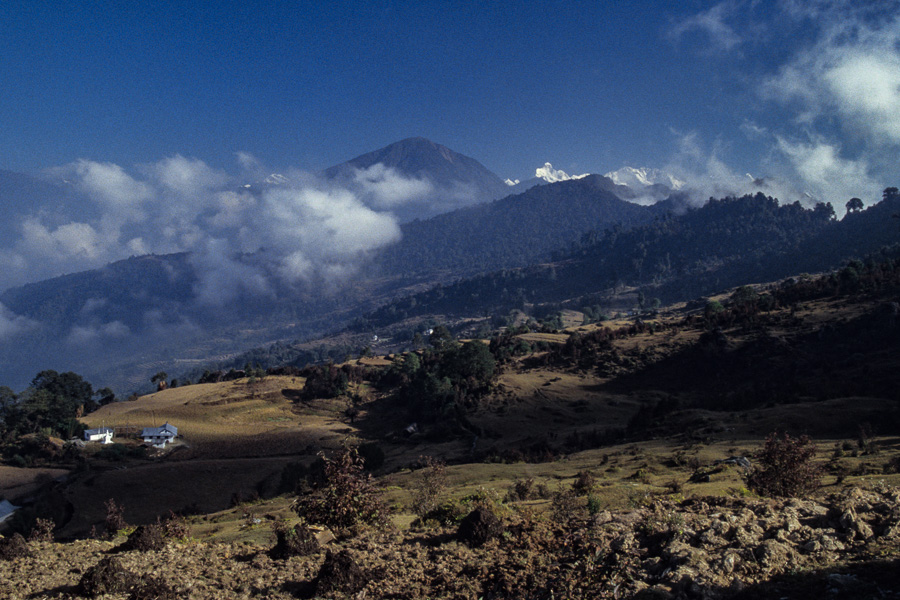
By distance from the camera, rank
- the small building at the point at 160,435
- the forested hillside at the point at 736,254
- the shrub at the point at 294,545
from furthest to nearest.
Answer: the forested hillside at the point at 736,254 → the small building at the point at 160,435 → the shrub at the point at 294,545

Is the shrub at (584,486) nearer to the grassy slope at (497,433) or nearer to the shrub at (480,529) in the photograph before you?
the grassy slope at (497,433)

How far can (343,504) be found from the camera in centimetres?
996

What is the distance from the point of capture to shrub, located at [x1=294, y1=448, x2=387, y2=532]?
10.0 meters

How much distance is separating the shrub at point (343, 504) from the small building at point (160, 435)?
4181 centimetres

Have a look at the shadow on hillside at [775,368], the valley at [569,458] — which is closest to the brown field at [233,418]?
the valley at [569,458]

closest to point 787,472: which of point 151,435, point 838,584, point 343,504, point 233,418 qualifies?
point 838,584

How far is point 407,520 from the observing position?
1145 cm

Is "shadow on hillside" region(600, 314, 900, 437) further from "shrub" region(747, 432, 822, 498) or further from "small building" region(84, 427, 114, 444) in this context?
"small building" region(84, 427, 114, 444)

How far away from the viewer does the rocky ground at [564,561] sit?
232 inches

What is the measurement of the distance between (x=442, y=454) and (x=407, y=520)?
22333mm

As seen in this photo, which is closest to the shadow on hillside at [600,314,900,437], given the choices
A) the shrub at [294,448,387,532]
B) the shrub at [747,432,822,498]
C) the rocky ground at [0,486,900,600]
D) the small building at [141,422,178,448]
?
the shrub at [747,432,822,498]

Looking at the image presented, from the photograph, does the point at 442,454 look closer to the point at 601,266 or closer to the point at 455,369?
the point at 455,369

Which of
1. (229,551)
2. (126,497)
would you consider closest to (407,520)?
(229,551)

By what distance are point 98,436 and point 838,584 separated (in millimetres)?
55308
